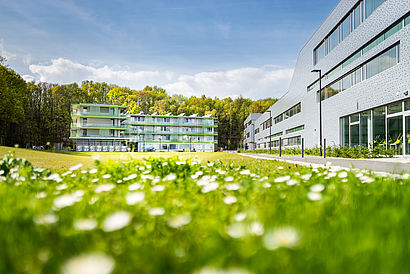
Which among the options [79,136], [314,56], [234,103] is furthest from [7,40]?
[234,103]

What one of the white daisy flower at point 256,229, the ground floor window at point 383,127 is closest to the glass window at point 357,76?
the ground floor window at point 383,127

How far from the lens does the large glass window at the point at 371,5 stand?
16344 mm

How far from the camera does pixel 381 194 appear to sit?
2275 mm

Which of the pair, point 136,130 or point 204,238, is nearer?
point 204,238

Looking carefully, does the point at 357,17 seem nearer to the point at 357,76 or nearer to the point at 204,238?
the point at 357,76

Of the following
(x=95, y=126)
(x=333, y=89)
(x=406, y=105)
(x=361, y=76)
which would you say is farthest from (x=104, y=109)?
(x=406, y=105)

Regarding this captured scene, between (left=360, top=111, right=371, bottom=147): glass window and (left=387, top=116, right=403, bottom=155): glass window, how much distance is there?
6.91 ft

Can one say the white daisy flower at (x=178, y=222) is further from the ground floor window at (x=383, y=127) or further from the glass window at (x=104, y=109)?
the glass window at (x=104, y=109)

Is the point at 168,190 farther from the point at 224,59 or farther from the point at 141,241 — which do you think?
the point at 224,59

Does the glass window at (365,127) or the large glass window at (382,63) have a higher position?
the large glass window at (382,63)

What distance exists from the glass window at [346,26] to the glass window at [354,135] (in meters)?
7.68

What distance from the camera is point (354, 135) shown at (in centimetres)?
1855

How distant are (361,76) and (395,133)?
19.1 ft

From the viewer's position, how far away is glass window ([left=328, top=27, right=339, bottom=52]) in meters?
22.5
